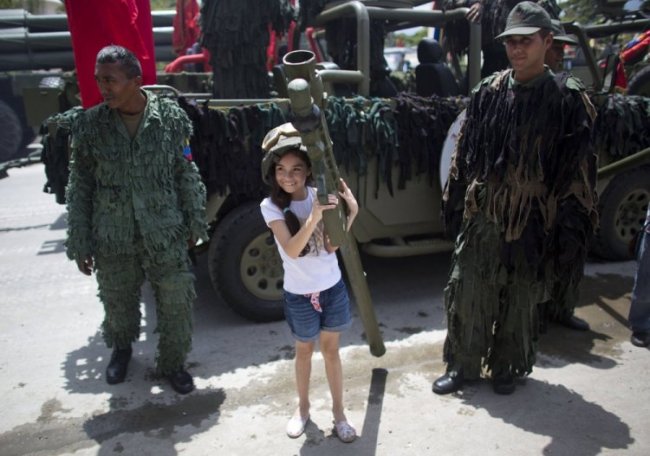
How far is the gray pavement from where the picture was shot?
271 cm

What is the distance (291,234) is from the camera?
2.45m

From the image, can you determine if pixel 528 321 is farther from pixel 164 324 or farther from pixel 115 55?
pixel 115 55

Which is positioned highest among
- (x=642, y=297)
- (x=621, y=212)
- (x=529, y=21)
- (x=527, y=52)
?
(x=529, y=21)

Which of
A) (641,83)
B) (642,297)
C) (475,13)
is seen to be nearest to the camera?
(642,297)

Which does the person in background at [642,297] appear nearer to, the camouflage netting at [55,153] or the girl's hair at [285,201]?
the girl's hair at [285,201]

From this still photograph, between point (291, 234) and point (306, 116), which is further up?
point (306, 116)

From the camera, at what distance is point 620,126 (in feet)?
14.7

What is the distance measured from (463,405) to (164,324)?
1.63 metres

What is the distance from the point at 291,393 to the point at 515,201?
1.53m

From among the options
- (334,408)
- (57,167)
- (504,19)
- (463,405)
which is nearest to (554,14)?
(504,19)

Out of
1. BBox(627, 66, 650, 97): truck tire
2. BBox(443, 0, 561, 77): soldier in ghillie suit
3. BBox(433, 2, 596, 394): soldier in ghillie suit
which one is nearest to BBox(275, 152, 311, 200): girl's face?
BBox(433, 2, 596, 394): soldier in ghillie suit

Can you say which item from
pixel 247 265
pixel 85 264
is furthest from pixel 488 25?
pixel 85 264

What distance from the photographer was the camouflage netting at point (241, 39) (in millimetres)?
4676

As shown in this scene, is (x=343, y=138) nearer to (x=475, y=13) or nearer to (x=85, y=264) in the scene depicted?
(x=475, y=13)
